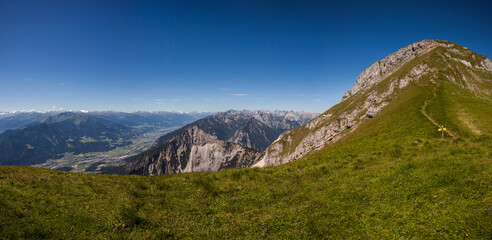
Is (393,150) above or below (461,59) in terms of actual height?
below

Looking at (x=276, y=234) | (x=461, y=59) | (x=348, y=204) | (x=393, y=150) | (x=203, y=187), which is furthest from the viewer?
(x=461, y=59)

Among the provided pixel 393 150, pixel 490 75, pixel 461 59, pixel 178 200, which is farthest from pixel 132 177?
pixel 461 59

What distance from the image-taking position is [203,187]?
15.1 m

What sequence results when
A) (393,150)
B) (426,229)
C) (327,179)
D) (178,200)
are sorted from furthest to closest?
(393,150)
(327,179)
(178,200)
(426,229)

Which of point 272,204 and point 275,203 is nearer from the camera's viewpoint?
point 272,204

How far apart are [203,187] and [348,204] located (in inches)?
411

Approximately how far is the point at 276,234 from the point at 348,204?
5.30m

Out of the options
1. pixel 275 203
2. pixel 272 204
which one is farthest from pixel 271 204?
pixel 275 203

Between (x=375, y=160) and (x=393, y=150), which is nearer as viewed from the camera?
(x=375, y=160)

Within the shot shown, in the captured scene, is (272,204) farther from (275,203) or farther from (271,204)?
(275,203)

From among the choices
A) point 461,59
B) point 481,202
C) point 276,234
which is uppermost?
point 461,59

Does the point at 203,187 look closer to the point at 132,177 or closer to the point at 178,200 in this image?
the point at 178,200

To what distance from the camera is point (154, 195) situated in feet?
46.7

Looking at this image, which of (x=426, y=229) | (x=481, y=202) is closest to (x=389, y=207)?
(x=426, y=229)
